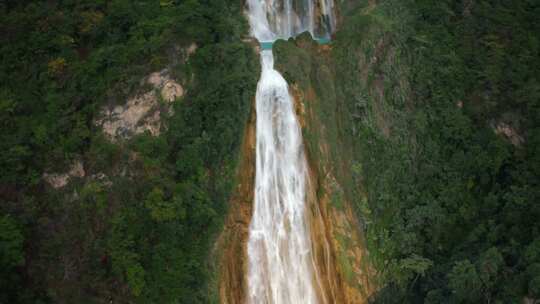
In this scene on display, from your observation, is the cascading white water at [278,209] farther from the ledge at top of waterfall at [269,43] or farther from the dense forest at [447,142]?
the dense forest at [447,142]

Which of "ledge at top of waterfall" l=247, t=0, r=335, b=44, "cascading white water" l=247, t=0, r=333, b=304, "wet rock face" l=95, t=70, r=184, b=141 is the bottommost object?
"cascading white water" l=247, t=0, r=333, b=304

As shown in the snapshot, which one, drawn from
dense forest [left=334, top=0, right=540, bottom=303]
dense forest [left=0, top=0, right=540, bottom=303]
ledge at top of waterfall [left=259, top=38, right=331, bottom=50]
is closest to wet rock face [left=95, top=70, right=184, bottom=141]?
dense forest [left=0, top=0, right=540, bottom=303]

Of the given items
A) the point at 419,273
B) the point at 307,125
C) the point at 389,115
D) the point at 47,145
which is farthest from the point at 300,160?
the point at 47,145

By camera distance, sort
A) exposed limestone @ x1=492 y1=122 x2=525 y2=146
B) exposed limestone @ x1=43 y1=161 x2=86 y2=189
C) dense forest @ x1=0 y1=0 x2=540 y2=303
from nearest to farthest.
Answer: dense forest @ x1=0 y1=0 x2=540 y2=303, exposed limestone @ x1=43 y1=161 x2=86 y2=189, exposed limestone @ x1=492 y1=122 x2=525 y2=146

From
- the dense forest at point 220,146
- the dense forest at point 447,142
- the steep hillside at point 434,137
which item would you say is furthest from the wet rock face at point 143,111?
the dense forest at point 447,142

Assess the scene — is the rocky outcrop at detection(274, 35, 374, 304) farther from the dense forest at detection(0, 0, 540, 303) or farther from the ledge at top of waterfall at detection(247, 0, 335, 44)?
the ledge at top of waterfall at detection(247, 0, 335, 44)

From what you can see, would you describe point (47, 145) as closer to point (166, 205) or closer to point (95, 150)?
point (95, 150)

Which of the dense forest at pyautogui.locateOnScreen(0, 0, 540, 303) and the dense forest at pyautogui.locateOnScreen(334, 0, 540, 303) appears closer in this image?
the dense forest at pyautogui.locateOnScreen(0, 0, 540, 303)
